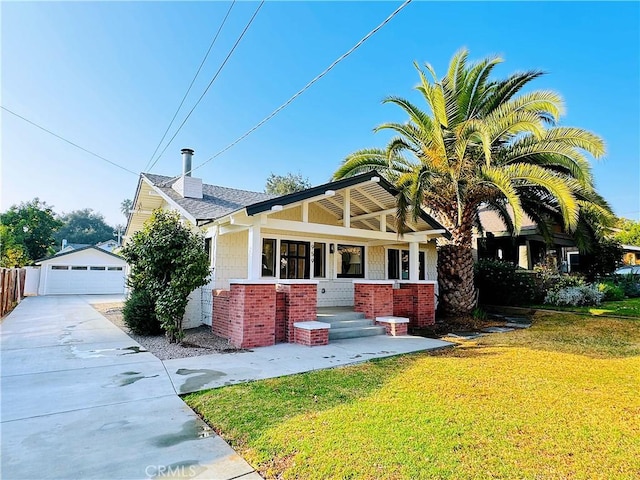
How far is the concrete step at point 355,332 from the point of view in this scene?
8922mm

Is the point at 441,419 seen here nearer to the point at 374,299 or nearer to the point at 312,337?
the point at 312,337

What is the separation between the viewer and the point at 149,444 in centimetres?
341

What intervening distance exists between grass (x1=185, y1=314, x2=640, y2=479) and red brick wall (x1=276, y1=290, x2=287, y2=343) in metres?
2.76

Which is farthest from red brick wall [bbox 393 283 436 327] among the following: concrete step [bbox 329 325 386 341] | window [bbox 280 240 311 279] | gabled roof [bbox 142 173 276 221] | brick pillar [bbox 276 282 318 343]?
gabled roof [bbox 142 173 276 221]

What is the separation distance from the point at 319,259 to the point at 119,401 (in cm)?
845

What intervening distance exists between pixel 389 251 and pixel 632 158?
17.3m

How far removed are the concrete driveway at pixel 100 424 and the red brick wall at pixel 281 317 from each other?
2771 mm

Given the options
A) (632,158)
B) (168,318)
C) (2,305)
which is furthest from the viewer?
(632,158)

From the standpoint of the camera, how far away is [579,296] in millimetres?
13445

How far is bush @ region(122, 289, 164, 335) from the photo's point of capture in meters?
9.38

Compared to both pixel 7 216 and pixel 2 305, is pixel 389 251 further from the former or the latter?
pixel 7 216

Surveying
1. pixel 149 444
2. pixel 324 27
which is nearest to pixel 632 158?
pixel 324 27

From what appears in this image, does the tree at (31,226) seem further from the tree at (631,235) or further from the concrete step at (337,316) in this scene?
the tree at (631,235)

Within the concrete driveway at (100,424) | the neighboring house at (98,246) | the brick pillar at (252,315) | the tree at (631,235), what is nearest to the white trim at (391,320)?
the brick pillar at (252,315)
